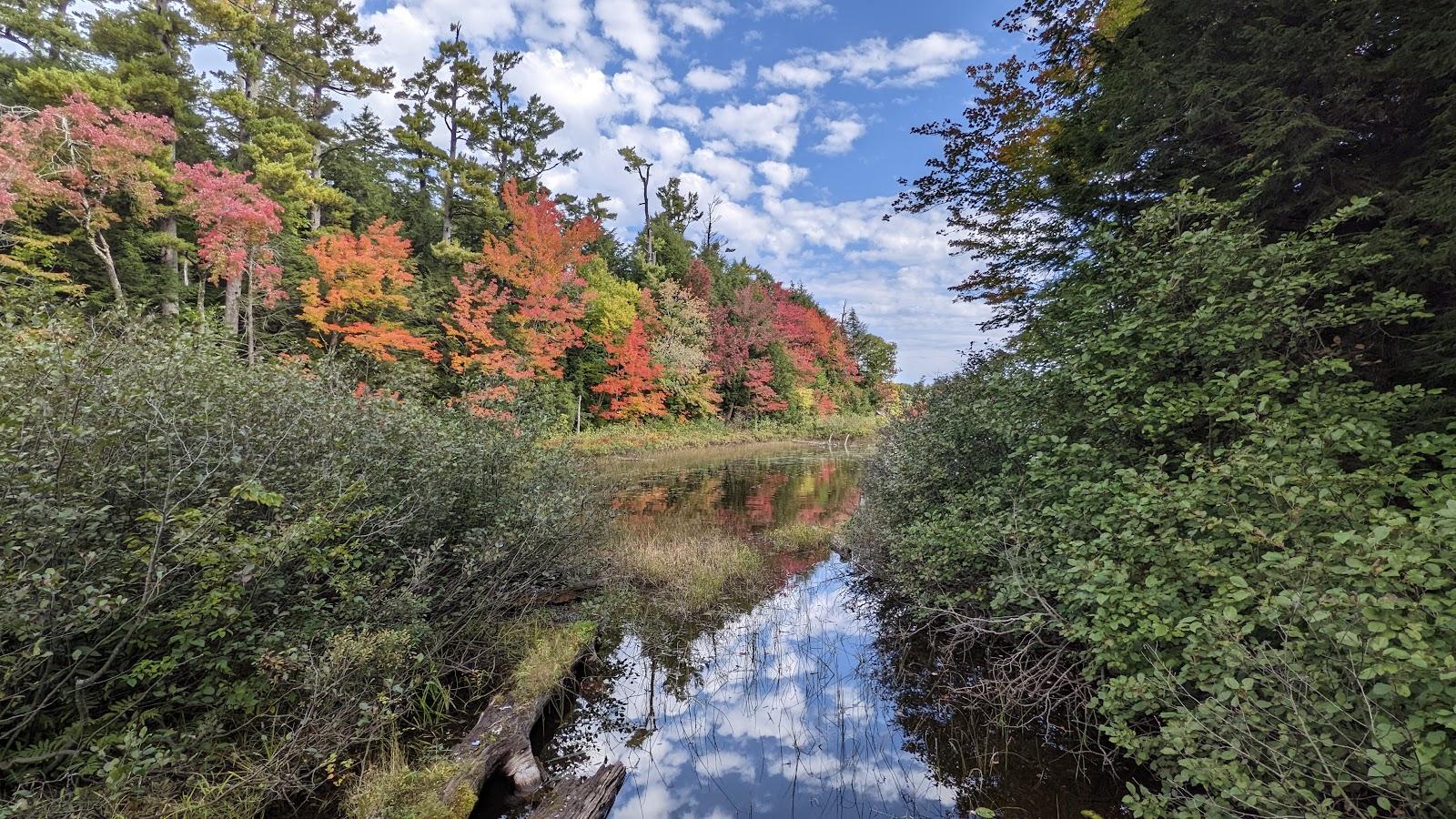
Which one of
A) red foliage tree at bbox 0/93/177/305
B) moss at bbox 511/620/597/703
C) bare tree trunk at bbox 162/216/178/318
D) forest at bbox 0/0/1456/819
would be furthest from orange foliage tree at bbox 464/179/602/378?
moss at bbox 511/620/597/703

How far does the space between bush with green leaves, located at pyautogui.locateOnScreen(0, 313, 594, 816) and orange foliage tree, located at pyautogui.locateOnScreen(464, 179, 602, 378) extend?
624 inches

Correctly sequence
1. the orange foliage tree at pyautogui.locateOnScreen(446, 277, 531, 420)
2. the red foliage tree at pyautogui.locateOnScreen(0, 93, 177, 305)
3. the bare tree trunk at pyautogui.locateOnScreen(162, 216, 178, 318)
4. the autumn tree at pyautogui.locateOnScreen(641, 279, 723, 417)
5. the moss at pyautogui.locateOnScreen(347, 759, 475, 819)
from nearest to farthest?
the moss at pyautogui.locateOnScreen(347, 759, 475, 819)
the red foliage tree at pyautogui.locateOnScreen(0, 93, 177, 305)
the bare tree trunk at pyautogui.locateOnScreen(162, 216, 178, 318)
the orange foliage tree at pyautogui.locateOnScreen(446, 277, 531, 420)
the autumn tree at pyautogui.locateOnScreen(641, 279, 723, 417)

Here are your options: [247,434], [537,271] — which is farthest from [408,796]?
[537,271]

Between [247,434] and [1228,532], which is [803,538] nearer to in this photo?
[1228,532]

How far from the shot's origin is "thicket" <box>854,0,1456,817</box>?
6.84ft

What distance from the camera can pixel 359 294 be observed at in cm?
1606

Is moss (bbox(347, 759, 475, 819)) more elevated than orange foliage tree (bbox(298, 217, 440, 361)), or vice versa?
orange foliage tree (bbox(298, 217, 440, 361))

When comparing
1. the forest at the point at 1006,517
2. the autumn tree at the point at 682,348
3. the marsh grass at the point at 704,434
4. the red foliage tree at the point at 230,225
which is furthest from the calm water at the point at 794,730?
the autumn tree at the point at 682,348

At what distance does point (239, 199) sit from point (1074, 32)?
19281 mm

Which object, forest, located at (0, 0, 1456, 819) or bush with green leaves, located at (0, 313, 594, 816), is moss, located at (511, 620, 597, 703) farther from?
bush with green leaves, located at (0, 313, 594, 816)

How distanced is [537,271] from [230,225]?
345 inches

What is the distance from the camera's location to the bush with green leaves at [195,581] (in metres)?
2.49

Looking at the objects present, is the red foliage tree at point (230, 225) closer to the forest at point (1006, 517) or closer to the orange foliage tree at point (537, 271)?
the forest at point (1006, 517)

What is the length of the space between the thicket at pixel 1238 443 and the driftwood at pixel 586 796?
3206mm
